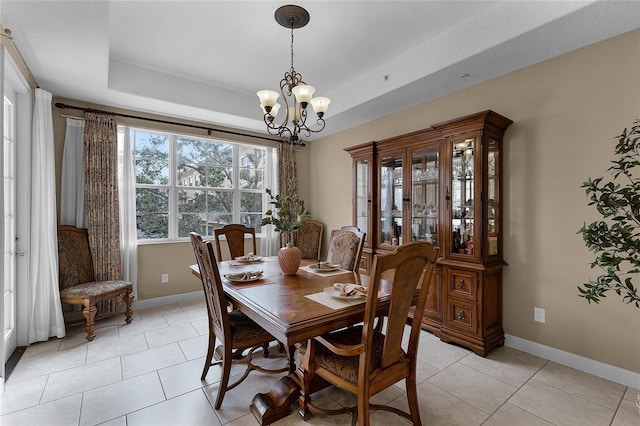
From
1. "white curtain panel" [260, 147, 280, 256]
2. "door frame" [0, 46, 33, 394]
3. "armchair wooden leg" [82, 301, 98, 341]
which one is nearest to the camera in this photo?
"door frame" [0, 46, 33, 394]

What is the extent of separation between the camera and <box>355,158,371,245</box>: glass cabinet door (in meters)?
A: 3.97

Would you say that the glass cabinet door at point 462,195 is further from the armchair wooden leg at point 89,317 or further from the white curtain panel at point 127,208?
the white curtain panel at point 127,208

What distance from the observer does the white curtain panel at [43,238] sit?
9.41 feet

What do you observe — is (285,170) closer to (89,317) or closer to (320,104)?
(320,104)

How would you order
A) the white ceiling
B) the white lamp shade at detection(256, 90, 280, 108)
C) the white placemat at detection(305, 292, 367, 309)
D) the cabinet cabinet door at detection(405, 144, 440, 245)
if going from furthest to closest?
the cabinet cabinet door at detection(405, 144, 440, 245) → the white lamp shade at detection(256, 90, 280, 108) → the white ceiling → the white placemat at detection(305, 292, 367, 309)

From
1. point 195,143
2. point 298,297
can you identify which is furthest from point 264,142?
point 298,297

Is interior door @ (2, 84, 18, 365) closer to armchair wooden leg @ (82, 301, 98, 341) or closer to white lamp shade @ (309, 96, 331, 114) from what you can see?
armchair wooden leg @ (82, 301, 98, 341)

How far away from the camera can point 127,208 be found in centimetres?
376

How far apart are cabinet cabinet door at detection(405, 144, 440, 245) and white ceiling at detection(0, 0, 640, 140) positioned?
727 mm

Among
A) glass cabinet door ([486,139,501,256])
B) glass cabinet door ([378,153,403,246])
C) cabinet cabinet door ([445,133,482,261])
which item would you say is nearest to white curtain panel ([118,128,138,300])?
glass cabinet door ([378,153,403,246])

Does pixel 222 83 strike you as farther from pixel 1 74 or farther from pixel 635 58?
pixel 635 58

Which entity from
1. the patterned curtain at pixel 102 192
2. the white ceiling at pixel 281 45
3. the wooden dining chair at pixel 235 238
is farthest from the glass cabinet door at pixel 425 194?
the patterned curtain at pixel 102 192

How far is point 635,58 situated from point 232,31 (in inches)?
126

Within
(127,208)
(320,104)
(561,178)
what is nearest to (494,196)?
(561,178)
